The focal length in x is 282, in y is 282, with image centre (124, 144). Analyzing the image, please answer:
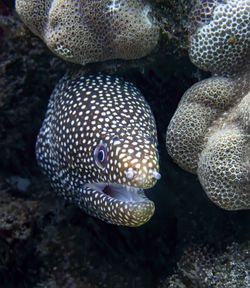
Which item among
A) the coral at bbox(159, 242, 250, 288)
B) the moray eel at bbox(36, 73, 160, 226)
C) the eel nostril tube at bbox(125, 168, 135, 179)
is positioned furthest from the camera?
the coral at bbox(159, 242, 250, 288)

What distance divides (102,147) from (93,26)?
1.58 metres

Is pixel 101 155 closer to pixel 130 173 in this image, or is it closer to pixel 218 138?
pixel 130 173

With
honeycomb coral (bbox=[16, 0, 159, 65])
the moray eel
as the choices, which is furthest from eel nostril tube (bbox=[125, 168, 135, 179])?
honeycomb coral (bbox=[16, 0, 159, 65])

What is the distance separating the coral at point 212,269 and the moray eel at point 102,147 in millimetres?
1282

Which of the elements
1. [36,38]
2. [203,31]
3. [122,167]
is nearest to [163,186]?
[122,167]

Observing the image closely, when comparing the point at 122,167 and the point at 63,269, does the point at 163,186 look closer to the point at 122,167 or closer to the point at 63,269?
the point at 122,167

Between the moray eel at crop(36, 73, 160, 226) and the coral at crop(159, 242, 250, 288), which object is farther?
the coral at crop(159, 242, 250, 288)

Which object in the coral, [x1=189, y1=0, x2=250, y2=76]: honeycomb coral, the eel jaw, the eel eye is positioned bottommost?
the coral

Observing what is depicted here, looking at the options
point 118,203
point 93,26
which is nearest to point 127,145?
point 118,203

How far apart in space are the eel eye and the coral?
1.76 m

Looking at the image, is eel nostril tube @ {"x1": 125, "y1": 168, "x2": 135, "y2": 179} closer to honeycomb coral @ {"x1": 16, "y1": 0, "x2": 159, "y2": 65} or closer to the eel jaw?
the eel jaw

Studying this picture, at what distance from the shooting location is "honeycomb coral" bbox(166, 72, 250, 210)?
307 centimetres

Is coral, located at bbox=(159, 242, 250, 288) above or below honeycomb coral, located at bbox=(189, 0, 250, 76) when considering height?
below

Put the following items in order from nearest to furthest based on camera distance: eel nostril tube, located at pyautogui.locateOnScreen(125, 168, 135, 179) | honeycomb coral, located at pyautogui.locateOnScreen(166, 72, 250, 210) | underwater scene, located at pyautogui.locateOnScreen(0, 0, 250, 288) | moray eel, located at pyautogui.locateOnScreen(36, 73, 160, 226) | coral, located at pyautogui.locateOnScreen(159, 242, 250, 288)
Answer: eel nostril tube, located at pyautogui.locateOnScreen(125, 168, 135, 179)
moray eel, located at pyautogui.locateOnScreen(36, 73, 160, 226)
honeycomb coral, located at pyautogui.locateOnScreen(166, 72, 250, 210)
underwater scene, located at pyautogui.locateOnScreen(0, 0, 250, 288)
coral, located at pyautogui.locateOnScreen(159, 242, 250, 288)
